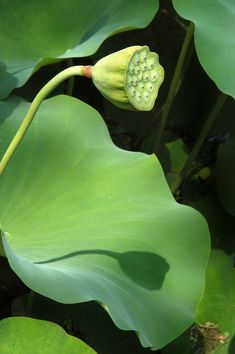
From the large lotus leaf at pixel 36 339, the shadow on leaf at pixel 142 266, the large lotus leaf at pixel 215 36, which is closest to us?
the large lotus leaf at pixel 36 339

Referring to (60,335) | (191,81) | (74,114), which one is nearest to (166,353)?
(60,335)

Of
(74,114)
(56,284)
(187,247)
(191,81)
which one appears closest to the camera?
(56,284)

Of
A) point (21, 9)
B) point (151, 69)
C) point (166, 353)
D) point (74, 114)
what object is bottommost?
point (166, 353)

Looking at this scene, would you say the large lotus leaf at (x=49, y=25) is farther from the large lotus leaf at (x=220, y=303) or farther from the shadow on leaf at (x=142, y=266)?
the large lotus leaf at (x=220, y=303)

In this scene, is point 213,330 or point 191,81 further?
point 191,81

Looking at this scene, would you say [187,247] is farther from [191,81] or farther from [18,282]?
[191,81]

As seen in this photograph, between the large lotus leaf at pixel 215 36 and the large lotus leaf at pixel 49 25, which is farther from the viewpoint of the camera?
the large lotus leaf at pixel 49 25

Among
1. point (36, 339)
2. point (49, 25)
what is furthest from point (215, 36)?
point (36, 339)

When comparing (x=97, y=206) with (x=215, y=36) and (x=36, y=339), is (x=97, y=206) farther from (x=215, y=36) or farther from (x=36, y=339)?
(x=215, y=36)

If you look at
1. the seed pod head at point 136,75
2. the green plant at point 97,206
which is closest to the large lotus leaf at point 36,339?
the green plant at point 97,206
